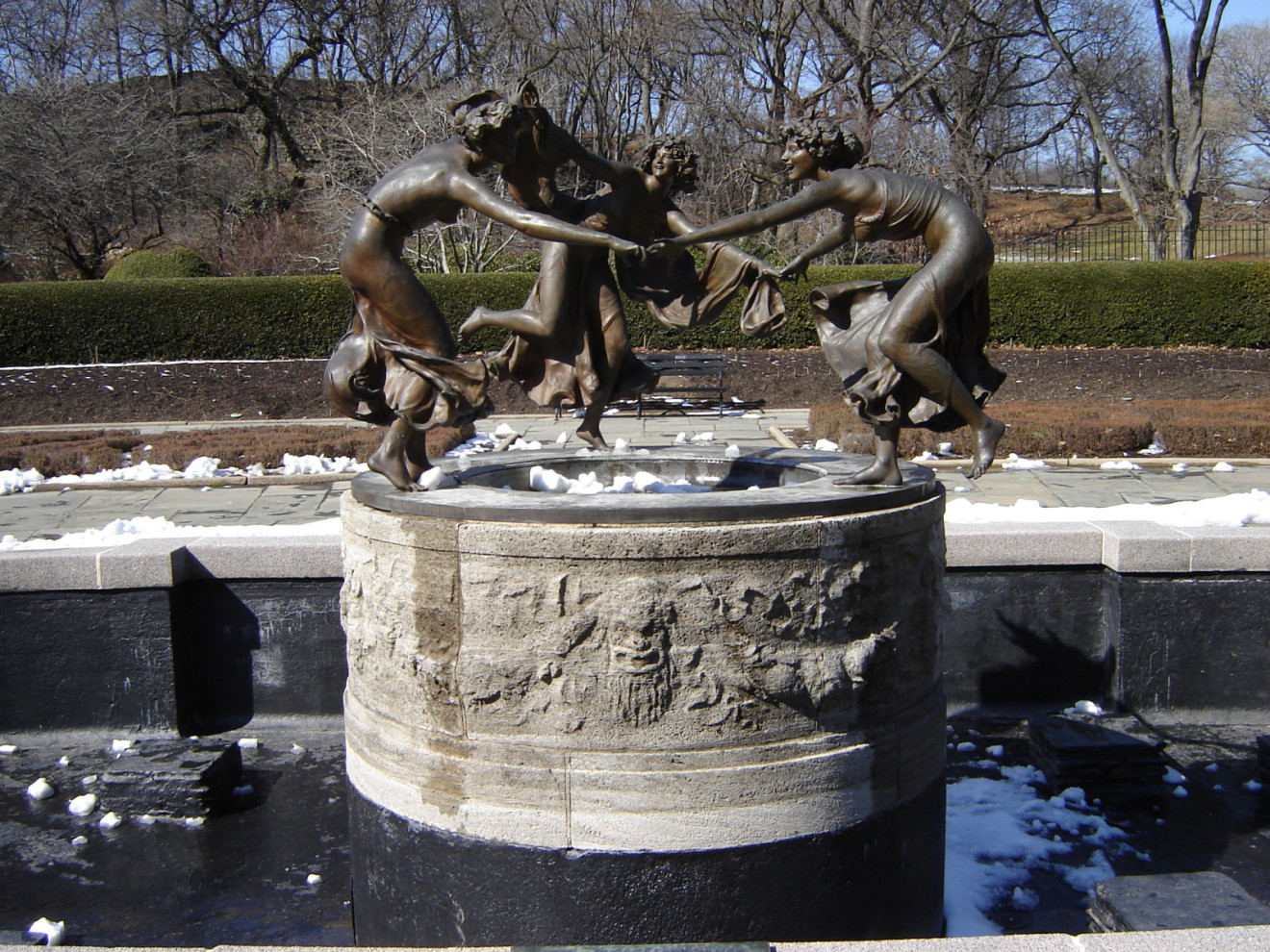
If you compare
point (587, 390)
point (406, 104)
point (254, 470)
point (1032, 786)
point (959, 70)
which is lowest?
point (1032, 786)

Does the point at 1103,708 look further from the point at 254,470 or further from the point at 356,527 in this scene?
the point at 254,470

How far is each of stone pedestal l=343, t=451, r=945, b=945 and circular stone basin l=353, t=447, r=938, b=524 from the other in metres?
0.01

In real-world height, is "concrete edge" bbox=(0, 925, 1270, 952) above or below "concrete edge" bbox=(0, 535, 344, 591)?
below

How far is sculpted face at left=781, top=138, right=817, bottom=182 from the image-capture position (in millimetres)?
4309

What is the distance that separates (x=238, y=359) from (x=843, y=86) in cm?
1528

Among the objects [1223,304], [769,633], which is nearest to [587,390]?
[769,633]

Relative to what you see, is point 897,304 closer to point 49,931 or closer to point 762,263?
point 762,263

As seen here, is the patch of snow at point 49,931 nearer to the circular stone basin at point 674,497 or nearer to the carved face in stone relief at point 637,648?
the circular stone basin at point 674,497

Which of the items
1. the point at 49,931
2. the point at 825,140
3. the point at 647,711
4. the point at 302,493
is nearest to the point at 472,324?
the point at 825,140

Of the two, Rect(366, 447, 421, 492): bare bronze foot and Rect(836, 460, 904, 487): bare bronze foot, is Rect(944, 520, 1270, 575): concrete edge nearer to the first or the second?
Rect(836, 460, 904, 487): bare bronze foot

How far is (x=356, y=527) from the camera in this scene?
394cm

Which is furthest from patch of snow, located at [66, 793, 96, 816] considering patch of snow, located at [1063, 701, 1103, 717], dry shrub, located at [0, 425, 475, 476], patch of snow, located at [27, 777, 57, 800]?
dry shrub, located at [0, 425, 475, 476]

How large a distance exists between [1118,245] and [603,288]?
3350cm

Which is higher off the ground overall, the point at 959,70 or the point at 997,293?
the point at 959,70
